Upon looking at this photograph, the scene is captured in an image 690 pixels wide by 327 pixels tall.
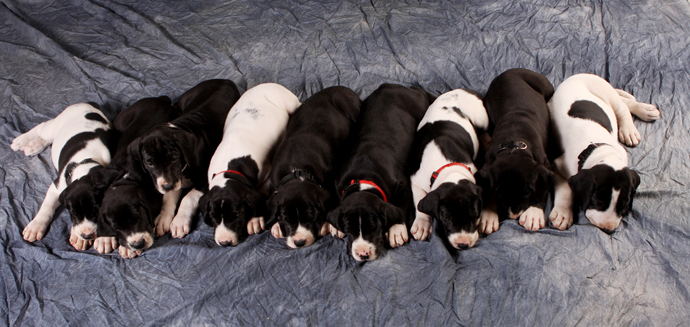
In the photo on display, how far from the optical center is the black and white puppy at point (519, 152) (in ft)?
12.7

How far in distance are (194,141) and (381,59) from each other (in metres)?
2.83

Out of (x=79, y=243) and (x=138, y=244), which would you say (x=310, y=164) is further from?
(x=79, y=243)

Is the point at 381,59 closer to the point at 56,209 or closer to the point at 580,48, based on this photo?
the point at 580,48

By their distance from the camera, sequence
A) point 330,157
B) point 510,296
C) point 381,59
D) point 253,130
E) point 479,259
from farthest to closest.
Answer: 1. point 381,59
2. point 253,130
3. point 330,157
4. point 479,259
5. point 510,296

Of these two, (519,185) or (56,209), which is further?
(56,209)

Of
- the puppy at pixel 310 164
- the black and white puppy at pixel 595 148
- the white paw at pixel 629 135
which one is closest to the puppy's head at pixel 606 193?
the black and white puppy at pixel 595 148

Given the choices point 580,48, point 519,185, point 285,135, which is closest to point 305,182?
point 285,135

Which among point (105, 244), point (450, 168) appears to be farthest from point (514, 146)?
point (105, 244)

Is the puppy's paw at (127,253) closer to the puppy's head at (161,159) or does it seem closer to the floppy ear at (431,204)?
the puppy's head at (161,159)

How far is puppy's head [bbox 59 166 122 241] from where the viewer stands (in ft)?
14.0

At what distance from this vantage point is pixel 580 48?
5.91 meters

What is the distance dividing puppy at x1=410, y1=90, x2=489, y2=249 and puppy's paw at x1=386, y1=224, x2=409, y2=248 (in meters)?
0.10

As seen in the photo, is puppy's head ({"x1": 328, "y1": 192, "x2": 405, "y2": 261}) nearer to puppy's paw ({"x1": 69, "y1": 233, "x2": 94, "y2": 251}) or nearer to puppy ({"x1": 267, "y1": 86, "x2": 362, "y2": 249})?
puppy ({"x1": 267, "y1": 86, "x2": 362, "y2": 249})

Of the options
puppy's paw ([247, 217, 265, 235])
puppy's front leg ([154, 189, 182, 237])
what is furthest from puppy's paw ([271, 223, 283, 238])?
puppy's front leg ([154, 189, 182, 237])
